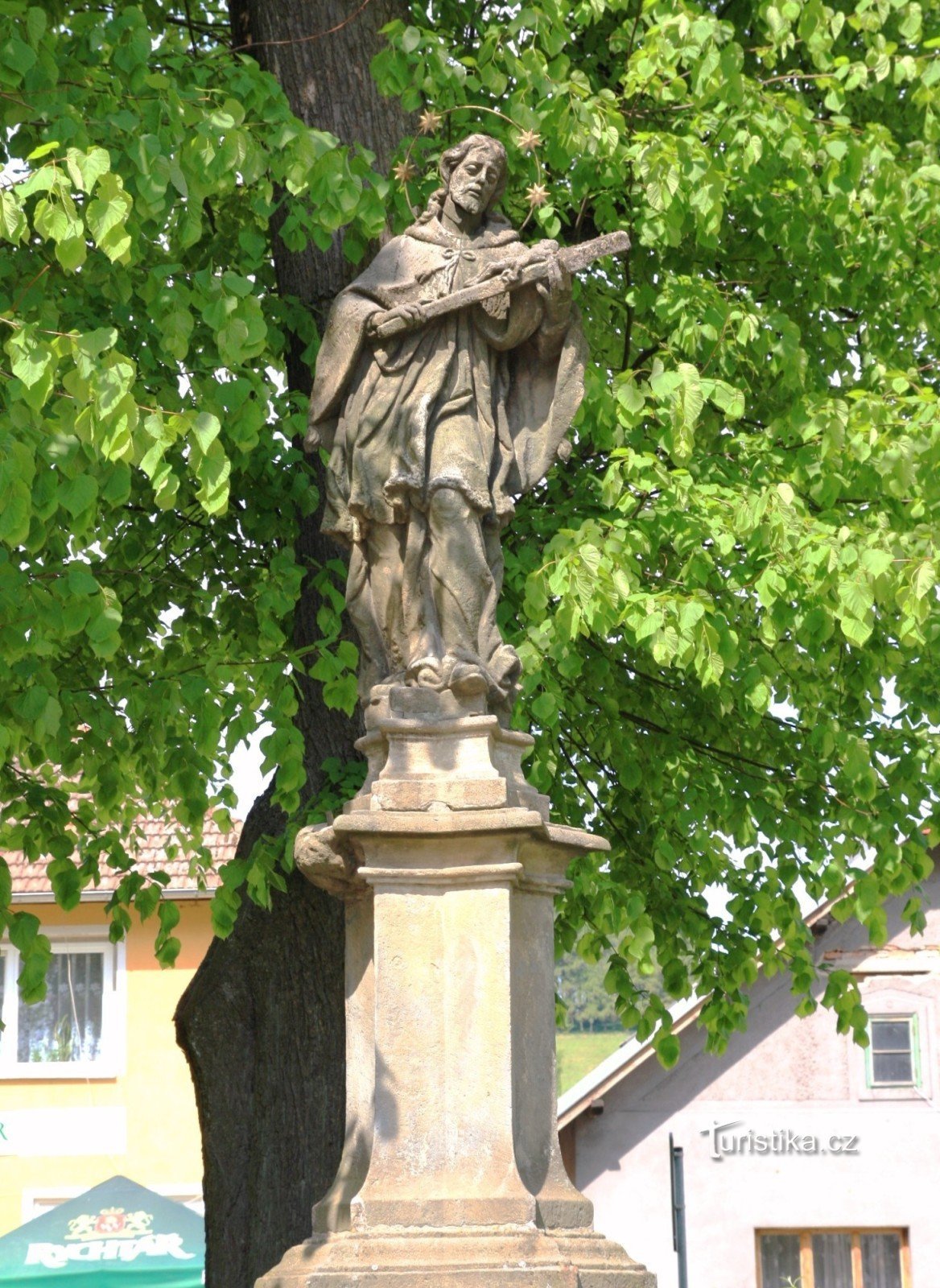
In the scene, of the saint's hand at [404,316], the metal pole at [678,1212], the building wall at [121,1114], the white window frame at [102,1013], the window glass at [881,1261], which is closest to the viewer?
the saint's hand at [404,316]

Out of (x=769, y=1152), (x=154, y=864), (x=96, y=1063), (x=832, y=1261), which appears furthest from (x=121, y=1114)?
(x=832, y=1261)

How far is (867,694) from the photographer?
9.56m

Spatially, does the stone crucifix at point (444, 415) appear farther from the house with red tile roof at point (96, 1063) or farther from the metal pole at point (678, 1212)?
the house with red tile roof at point (96, 1063)

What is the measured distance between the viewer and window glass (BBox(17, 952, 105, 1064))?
20047 mm

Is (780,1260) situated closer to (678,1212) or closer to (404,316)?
(678,1212)

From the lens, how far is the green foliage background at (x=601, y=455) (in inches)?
269

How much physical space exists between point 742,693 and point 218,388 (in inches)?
109

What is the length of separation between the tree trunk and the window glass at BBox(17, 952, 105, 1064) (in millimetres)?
11845

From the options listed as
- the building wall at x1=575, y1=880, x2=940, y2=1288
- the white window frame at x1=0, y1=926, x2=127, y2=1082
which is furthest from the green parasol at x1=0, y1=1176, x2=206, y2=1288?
the white window frame at x1=0, y1=926, x2=127, y2=1082

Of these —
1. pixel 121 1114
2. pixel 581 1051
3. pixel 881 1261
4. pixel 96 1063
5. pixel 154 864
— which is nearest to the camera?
pixel 881 1261

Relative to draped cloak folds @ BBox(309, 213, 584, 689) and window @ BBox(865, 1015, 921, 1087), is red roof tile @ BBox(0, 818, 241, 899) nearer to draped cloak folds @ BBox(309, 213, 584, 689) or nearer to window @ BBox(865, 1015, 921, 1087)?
window @ BBox(865, 1015, 921, 1087)

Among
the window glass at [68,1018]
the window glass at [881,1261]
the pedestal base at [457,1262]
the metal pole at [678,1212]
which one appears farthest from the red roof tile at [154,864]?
the pedestal base at [457,1262]

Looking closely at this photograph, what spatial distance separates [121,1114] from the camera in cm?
1948

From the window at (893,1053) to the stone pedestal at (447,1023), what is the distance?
13.6 meters
